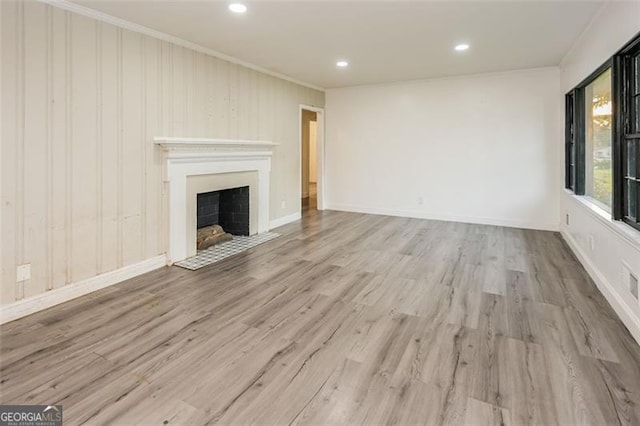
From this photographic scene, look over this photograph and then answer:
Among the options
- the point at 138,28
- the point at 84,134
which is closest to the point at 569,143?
the point at 138,28

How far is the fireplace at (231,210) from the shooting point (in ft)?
17.2

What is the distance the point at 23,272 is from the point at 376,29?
379 centimetres

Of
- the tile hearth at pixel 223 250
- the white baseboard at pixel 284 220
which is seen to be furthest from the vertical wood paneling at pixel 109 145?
the white baseboard at pixel 284 220

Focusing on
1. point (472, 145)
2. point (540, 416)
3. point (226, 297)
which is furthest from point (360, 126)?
point (540, 416)

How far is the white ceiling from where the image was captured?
3150 millimetres

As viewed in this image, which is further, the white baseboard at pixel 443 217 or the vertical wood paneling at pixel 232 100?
the white baseboard at pixel 443 217

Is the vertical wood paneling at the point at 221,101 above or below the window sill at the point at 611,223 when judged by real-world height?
above

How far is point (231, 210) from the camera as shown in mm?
5352

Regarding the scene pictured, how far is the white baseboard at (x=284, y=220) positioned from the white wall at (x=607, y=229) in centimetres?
409

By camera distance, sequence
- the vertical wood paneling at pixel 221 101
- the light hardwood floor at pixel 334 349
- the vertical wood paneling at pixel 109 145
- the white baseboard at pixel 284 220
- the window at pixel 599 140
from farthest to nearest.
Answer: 1. the white baseboard at pixel 284 220
2. the vertical wood paneling at pixel 221 101
3. the window at pixel 599 140
4. the vertical wood paneling at pixel 109 145
5. the light hardwood floor at pixel 334 349

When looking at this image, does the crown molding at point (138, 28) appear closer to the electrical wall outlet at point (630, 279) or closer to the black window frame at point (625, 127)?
the black window frame at point (625, 127)

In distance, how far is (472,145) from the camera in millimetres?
6145

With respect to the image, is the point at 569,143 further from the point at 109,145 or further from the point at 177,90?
the point at 109,145

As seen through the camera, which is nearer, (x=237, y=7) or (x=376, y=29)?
(x=237, y=7)
